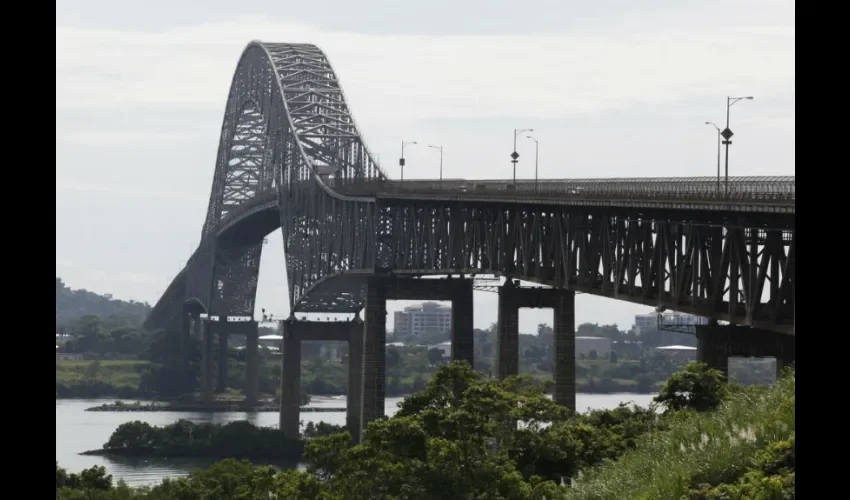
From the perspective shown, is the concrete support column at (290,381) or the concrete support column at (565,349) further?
the concrete support column at (290,381)

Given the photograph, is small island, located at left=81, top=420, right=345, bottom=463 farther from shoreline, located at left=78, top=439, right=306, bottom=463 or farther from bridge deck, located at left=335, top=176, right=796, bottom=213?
bridge deck, located at left=335, top=176, right=796, bottom=213

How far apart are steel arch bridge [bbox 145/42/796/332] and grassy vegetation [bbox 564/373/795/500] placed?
15.3ft

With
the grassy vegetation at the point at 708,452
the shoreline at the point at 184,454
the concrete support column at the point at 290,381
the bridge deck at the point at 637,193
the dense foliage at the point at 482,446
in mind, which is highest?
the bridge deck at the point at 637,193

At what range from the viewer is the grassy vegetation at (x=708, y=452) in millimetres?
20781

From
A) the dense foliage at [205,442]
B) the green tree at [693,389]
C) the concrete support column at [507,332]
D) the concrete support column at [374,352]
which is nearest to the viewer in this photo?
the green tree at [693,389]

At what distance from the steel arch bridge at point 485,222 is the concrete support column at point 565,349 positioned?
3.60 m

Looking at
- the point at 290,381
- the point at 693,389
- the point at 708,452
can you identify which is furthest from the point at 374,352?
the point at 708,452

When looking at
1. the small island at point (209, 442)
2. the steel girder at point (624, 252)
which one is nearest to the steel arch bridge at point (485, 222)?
the steel girder at point (624, 252)

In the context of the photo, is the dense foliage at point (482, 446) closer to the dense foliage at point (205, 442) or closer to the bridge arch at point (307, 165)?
the bridge arch at point (307, 165)
